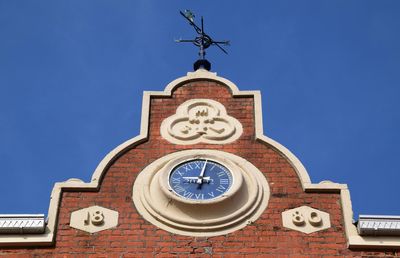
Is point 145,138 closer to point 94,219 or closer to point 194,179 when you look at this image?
point 194,179

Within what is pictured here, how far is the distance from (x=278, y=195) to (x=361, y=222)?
1156mm

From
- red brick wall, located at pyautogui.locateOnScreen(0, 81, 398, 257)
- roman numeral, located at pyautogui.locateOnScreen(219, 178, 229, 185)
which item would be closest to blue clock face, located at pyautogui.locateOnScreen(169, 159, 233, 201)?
roman numeral, located at pyautogui.locateOnScreen(219, 178, 229, 185)

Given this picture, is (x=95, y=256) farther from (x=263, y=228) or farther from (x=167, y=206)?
(x=263, y=228)

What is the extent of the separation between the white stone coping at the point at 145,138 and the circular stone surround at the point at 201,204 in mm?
512

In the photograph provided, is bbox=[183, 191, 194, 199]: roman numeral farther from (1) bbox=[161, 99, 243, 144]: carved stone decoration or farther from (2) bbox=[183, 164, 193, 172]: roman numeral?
(1) bbox=[161, 99, 243, 144]: carved stone decoration

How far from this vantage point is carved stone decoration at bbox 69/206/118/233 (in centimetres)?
1237

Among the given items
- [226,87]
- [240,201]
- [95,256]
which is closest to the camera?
[95,256]

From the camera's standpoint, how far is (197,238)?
1220 centimetres

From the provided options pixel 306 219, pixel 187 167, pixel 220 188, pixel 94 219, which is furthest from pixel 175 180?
pixel 306 219

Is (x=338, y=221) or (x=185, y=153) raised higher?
(x=185, y=153)

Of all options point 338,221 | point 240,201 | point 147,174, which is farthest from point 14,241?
point 338,221

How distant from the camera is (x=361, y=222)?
12344 mm

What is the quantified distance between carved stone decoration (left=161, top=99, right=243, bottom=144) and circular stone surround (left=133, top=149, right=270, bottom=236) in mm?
563

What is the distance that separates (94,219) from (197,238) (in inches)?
52.6
